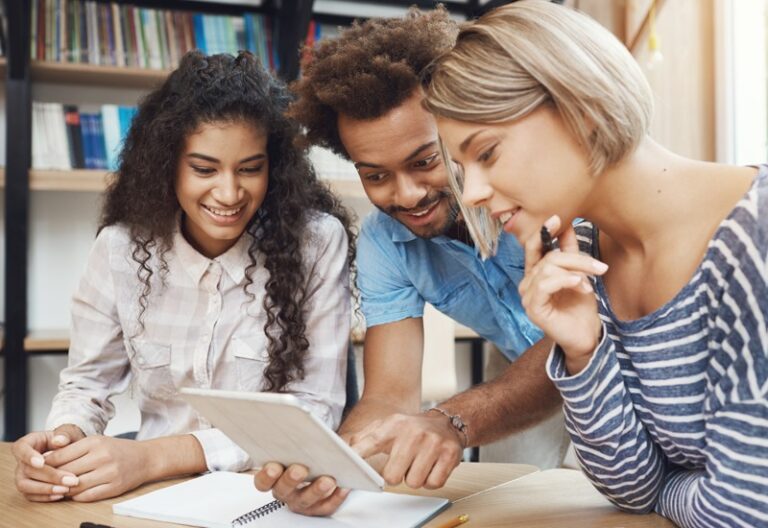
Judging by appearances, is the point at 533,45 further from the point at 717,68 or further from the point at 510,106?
the point at 717,68

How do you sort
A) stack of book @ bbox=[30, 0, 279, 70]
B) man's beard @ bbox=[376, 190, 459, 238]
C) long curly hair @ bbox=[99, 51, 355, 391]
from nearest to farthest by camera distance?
man's beard @ bbox=[376, 190, 459, 238], long curly hair @ bbox=[99, 51, 355, 391], stack of book @ bbox=[30, 0, 279, 70]

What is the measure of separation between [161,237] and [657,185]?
106 cm

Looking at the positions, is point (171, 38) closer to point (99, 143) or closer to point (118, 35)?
point (118, 35)

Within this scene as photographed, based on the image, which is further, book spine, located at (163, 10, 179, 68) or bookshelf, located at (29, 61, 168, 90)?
book spine, located at (163, 10, 179, 68)

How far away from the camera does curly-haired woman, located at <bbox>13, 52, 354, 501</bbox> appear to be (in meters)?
1.58

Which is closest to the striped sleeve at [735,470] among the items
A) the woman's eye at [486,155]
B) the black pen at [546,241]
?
the black pen at [546,241]

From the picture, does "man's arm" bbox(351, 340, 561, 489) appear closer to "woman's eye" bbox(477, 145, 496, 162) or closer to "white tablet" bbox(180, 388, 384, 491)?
"white tablet" bbox(180, 388, 384, 491)

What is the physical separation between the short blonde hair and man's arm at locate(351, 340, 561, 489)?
45 centimetres

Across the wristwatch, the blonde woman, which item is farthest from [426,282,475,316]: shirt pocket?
the blonde woman

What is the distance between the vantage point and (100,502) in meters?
1.14

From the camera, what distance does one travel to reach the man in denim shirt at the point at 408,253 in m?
1.41

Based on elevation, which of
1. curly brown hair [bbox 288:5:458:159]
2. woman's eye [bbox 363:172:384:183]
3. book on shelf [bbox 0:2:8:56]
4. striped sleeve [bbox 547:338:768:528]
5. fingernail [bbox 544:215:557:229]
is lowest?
striped sleeve [bbox 547:338:768:528]

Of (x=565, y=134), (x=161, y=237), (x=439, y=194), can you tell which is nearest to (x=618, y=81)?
(x=565, y=134)

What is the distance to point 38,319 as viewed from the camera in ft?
10.3
